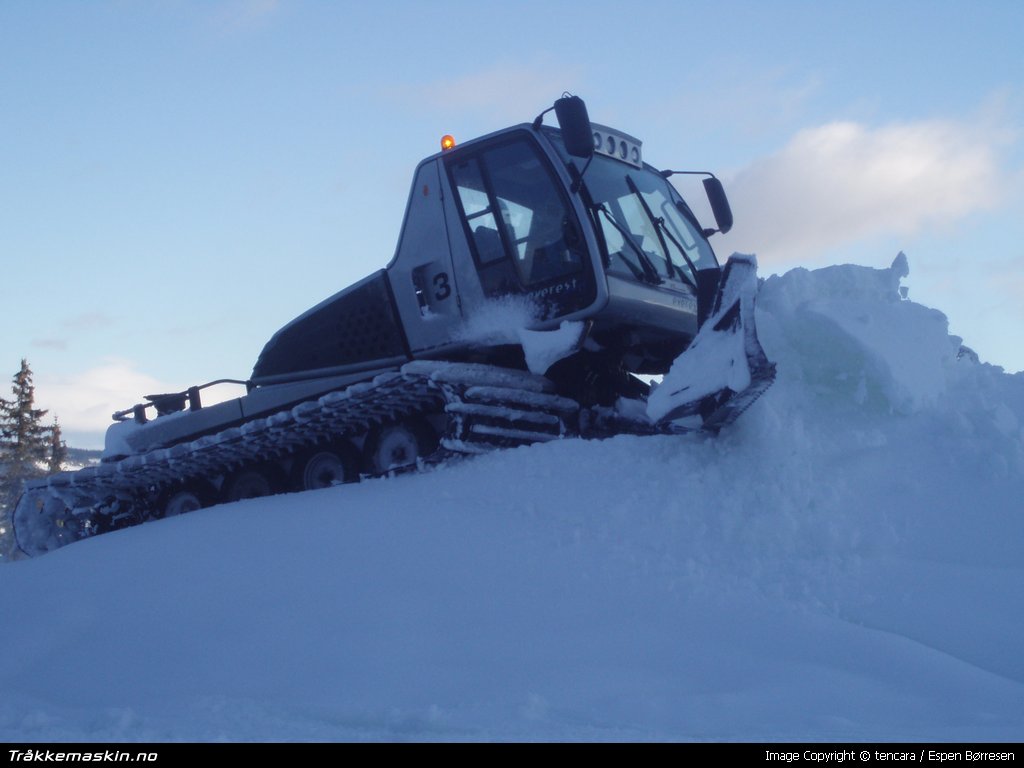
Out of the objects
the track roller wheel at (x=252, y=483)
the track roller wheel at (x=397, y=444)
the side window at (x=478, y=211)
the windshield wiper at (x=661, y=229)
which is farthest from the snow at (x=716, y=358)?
the track roller wheel at (x=252, y=483)

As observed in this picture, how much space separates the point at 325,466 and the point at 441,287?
1835mm

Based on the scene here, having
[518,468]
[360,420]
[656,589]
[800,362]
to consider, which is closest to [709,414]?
[800,362]

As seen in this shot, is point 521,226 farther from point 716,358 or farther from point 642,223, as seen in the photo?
point 716,358

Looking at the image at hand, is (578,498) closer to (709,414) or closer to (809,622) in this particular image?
(709,414)

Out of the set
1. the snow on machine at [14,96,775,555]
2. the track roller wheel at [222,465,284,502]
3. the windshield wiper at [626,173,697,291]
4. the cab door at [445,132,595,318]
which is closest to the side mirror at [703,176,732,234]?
the snow on machine at [14,96,775,555]

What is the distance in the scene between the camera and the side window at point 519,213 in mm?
7609

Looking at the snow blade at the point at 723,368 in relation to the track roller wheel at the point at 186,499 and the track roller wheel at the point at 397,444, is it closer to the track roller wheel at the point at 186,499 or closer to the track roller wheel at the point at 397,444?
the track roller wheel at the point at 397,444

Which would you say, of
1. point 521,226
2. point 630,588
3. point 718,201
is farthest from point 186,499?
point 630,588

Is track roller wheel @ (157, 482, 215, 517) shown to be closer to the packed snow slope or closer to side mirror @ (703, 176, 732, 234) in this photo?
the packed snow slope

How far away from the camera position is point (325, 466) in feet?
28.2

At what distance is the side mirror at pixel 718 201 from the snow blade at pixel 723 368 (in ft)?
9.36

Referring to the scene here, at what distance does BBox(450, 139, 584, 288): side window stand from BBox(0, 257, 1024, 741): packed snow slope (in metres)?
1.61

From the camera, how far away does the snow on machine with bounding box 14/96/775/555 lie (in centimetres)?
729

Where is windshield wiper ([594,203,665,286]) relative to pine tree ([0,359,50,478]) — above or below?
below
